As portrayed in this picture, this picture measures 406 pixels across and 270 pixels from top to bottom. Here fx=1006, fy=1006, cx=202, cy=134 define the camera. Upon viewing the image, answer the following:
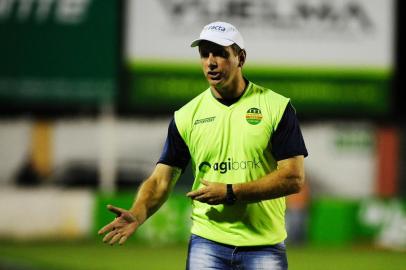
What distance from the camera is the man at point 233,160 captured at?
5.32 metres

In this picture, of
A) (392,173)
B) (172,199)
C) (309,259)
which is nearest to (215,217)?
(309,259)

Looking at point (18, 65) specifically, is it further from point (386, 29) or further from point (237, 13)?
point (386, 29)

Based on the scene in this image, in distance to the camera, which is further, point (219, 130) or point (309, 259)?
point (309, 259)

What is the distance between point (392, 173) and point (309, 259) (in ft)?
36.0

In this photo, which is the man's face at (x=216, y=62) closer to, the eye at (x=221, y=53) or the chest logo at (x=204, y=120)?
the eye at (x=221, y=53)

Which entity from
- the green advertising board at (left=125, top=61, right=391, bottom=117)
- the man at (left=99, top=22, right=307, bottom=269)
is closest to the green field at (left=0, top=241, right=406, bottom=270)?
the green advertising board at (left=125, top=61, right=391, bottom=117)

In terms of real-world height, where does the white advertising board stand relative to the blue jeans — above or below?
above

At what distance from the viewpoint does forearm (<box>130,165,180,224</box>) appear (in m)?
5.53

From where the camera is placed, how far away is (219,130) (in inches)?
215

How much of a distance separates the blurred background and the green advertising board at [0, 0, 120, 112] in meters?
0.02

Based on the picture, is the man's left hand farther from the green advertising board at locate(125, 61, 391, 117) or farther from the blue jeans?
the green advertising board at locate(125, 61, 391, 117)

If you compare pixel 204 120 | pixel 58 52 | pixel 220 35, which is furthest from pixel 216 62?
pixel 58 52

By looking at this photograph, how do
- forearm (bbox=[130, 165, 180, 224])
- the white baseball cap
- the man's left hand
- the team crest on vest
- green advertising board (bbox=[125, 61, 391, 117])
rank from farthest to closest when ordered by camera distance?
green advertising board (bbox=[125, 61, 391, 117]), forearm (bbox=[130, 165, 180, 224]), the team crest on vest, the white baseball cap, the man's left hand

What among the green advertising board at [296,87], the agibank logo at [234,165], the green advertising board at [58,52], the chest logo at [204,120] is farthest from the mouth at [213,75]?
the green advertising board at [296,87]
